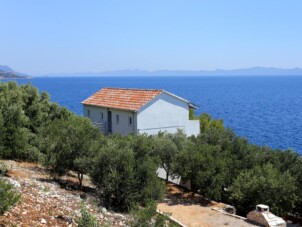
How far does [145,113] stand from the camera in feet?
110

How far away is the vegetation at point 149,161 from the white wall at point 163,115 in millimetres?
4759

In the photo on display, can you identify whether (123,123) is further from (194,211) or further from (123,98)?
(194,211)

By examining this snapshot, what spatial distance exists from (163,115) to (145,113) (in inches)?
71.0

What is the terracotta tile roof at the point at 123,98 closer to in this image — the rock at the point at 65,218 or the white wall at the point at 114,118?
the white wall at the point at 114,118

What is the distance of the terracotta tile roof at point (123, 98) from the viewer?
112 ft

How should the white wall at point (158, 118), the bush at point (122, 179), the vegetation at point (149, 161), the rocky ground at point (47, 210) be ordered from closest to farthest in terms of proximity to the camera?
the rocky ground at point (47, 210)
the bush at point (122, 179)
the vegetation at point (149, 161)
the white wall at point (158, 118)

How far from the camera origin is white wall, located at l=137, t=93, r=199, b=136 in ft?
110

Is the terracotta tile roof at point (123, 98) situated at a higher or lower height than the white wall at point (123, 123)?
higher

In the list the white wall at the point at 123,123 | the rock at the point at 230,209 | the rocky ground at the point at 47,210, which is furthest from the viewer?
the white wall at the point at 123,123

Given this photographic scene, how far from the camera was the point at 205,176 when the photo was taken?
23.5 meters

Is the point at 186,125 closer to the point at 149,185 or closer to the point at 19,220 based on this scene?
the point at 149,185

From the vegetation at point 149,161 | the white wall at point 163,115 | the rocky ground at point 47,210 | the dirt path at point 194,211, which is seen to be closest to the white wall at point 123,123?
the white wall at point 163,115

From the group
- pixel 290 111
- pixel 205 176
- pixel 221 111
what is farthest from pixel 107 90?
pixel 290 111

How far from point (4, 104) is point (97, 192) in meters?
8.93
